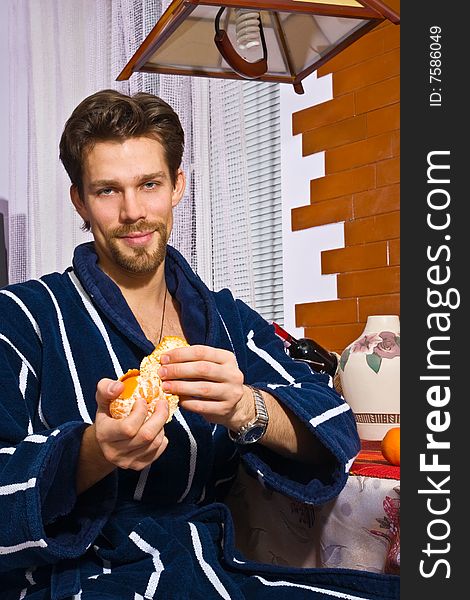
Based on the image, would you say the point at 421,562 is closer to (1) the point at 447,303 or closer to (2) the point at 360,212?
(1) the point at 447,303

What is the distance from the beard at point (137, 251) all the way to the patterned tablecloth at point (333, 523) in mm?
412

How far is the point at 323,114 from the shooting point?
7.97 feet

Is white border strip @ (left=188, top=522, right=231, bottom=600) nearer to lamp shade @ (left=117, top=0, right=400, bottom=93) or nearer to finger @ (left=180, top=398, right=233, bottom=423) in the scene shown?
finger @ (left=180, top=398, right=233, bottom=423)

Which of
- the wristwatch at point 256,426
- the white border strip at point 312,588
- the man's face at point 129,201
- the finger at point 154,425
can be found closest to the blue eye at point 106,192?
the man's face at point 129,201

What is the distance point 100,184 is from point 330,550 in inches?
27.9

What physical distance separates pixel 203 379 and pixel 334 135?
1.43 m

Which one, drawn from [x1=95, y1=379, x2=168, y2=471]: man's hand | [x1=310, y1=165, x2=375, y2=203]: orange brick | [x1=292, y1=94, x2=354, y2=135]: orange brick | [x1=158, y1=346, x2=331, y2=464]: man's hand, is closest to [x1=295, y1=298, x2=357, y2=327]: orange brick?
[x1=310, y1=165, x2=375, y2=203]: orange brick

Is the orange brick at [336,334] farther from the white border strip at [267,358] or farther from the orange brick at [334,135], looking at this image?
the white border strip at [267,358]

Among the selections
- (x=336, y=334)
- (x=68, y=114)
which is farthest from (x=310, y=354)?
(x=68, y=114)

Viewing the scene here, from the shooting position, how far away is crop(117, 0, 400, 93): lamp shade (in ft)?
4.24

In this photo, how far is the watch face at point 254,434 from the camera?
48.8 inches

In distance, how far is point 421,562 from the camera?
71cm

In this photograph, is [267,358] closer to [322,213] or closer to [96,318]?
[96,318]

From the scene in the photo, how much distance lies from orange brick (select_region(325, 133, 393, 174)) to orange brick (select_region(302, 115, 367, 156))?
0.02 metres
